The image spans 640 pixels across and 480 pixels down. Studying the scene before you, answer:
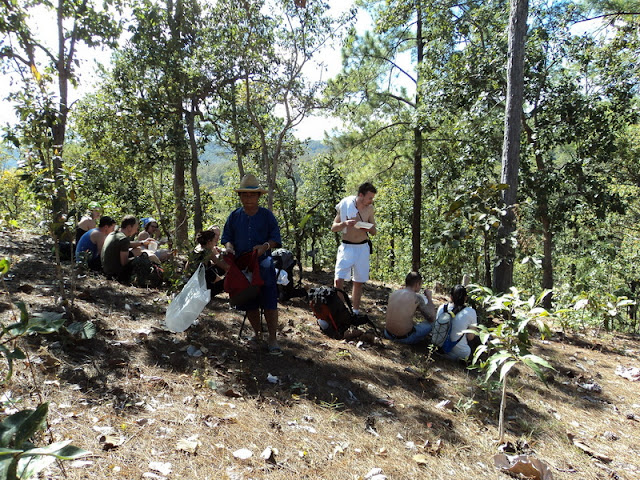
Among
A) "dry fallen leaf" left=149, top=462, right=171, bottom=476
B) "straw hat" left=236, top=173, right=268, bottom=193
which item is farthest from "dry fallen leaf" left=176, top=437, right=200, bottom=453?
"straw hat" left=236, top=173, right=268, bottom=193

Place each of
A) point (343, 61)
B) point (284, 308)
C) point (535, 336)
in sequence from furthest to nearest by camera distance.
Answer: point (343, 61)
point (535, 336)
point (284, 308)

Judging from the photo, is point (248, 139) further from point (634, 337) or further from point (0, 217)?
point (634, 337)

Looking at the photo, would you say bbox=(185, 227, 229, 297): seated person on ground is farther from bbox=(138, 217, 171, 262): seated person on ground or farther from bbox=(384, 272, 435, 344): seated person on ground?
bbox=(384, 272, 435, 344): seated person on ground

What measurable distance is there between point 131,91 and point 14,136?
22.2 feet


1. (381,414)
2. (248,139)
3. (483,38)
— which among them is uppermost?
(483,38)

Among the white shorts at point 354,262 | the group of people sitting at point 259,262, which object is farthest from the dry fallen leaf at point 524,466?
the white shorts at point 354,262

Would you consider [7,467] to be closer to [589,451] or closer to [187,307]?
[187,307]

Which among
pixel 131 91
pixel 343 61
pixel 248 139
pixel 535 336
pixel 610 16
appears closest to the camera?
pixel 535 336

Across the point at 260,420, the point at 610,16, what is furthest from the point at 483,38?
the point at 260,420

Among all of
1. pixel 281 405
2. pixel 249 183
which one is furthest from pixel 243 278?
pixel 281 405

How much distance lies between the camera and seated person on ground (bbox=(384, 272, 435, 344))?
Answer: 4.87 metres

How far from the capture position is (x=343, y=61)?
10.2m

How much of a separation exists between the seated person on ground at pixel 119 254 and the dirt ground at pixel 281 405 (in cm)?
67

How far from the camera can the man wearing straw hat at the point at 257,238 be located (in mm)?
4023
